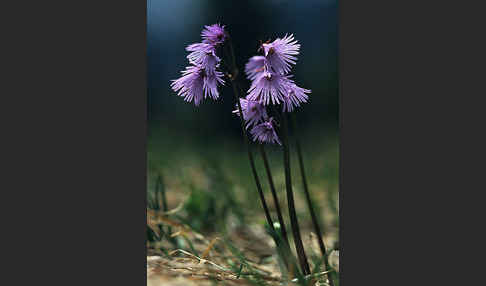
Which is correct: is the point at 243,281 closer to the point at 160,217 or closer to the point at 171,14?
the point at 160,217

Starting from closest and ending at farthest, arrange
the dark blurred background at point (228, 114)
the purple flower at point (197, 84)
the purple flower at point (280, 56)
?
1. the purple flower at point (280, 56)
2. the purple flower at point (197, 84)
3. the dark blurred background at point (228, 114)

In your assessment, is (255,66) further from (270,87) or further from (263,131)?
(263,131)

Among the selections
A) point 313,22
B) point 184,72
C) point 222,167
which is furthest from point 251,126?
point 222,167

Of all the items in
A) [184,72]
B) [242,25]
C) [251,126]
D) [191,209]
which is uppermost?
[242,25]

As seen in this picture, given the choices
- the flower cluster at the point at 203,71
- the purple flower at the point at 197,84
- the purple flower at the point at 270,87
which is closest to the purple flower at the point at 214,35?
the flower cluster at the point at 203,71

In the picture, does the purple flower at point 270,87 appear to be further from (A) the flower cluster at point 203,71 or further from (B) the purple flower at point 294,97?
(A) the flower cluster at point 203,71

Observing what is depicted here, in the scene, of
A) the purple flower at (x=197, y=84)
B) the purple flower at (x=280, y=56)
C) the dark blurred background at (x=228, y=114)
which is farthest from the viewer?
the dark blurred background at (x=228, y=114)

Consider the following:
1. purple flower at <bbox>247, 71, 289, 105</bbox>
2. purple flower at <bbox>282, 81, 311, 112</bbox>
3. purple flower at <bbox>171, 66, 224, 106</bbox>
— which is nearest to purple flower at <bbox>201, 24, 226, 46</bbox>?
purple flower at <bbox>171, 66, 224, 106</bbox>

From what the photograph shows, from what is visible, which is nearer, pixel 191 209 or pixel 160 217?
pixel 160 217
